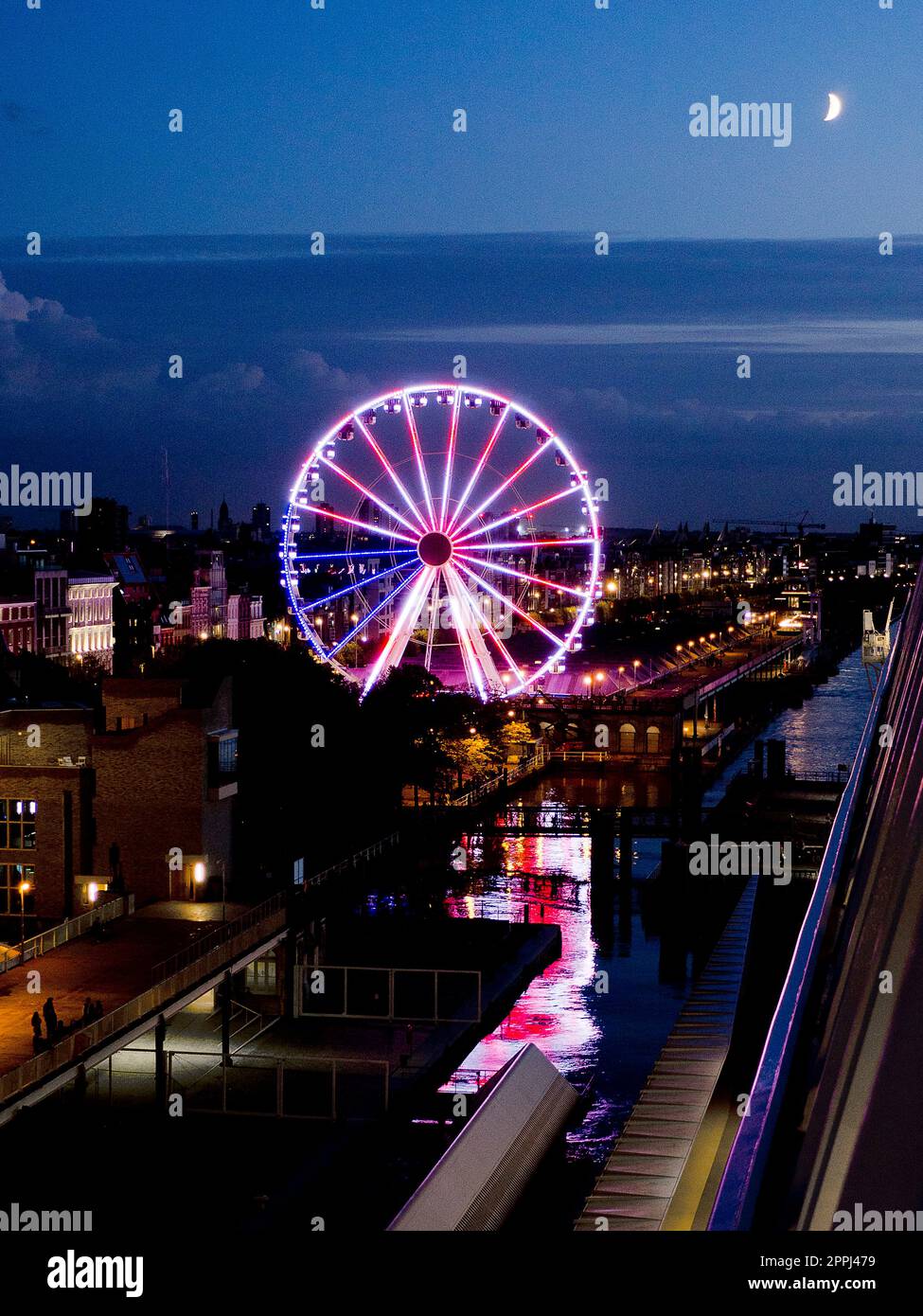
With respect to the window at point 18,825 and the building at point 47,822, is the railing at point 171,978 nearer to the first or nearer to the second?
the building at point 47,822

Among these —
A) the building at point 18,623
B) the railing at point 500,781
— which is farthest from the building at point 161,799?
the building at point 18,623

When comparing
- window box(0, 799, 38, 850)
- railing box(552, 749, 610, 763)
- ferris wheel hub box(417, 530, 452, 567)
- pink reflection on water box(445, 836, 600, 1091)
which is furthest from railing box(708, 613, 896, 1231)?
railing box(552, 749, 610, 763)

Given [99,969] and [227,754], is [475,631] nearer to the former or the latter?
[227,754]

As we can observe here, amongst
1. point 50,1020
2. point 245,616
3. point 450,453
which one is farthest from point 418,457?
point 245,616

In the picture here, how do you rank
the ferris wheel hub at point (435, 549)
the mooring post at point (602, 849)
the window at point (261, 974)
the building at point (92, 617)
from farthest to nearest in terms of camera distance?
the building at point (92, 617) → the ferris wheel hub at point (435, 549) → the mooring post at point (602, 849) → the window at point (261, 974)

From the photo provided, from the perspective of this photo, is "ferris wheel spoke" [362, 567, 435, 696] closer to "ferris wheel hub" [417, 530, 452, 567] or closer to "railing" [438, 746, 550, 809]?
"ferris wheel hub" [417, 530, 452, 567]

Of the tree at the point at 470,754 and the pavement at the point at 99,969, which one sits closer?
the pavement at the point at 99,969
